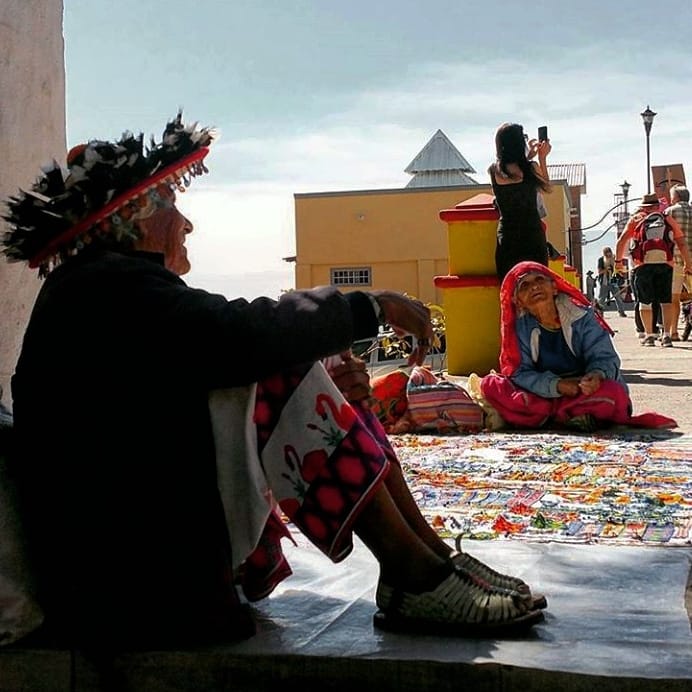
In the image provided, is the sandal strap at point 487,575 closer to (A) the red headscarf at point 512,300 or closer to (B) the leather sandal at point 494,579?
(B) the leather sandal at point 494,579

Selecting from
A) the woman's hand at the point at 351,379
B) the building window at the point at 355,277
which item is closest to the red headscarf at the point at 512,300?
the woman's hand at the point at 351,379

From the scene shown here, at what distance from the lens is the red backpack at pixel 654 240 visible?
13.1 m

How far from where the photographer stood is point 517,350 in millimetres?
6859

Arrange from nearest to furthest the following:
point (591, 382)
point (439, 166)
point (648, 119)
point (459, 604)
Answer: point (459, 604)
point (591, 382)
point (648, 119)
point (439, 166)

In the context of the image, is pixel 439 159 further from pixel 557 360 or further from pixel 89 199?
pixel 89 199

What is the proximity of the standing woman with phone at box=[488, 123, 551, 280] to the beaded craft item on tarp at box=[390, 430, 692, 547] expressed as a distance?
3.15m

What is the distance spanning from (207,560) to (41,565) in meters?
0.39

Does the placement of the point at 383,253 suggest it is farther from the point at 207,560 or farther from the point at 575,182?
the point at 207,560

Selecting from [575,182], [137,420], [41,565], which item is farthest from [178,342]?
[575,182]

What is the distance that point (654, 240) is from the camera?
1323 centimetres

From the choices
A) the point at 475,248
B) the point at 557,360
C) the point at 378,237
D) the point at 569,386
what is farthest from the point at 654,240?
the point at 378,237

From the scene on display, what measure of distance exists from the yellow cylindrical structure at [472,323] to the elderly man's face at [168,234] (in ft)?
26.0

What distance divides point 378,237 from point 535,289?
2694cm

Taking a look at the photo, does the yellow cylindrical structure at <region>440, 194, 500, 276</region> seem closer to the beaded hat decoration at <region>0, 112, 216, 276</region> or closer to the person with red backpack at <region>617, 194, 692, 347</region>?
the person with red backpack at <region>617, 194, 692, 347</region>
